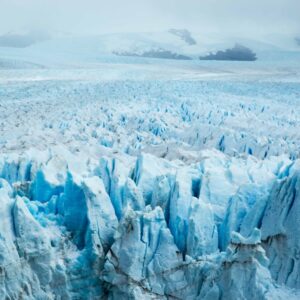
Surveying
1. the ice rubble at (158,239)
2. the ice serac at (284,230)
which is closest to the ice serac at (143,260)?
the ice rubble at (158,239)

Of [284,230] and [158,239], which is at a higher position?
[284,230]

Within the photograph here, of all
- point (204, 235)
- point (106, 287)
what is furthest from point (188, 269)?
point (106, 287)

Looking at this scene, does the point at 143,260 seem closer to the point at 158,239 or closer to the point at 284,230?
the point at 158,239

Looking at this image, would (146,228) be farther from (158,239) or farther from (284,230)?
(284,230)

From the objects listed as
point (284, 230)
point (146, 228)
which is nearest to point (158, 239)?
point (146, 228)

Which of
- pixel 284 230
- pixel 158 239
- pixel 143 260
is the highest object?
pixel 284 230

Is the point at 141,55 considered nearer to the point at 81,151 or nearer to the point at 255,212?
the point at 81,151

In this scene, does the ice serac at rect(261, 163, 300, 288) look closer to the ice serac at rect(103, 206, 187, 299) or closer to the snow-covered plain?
the snow-covered plain

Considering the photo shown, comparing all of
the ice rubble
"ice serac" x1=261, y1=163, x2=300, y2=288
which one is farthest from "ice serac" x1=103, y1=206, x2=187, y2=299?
"ice serac" x1=261, y1=163, x2=300, y2=288
